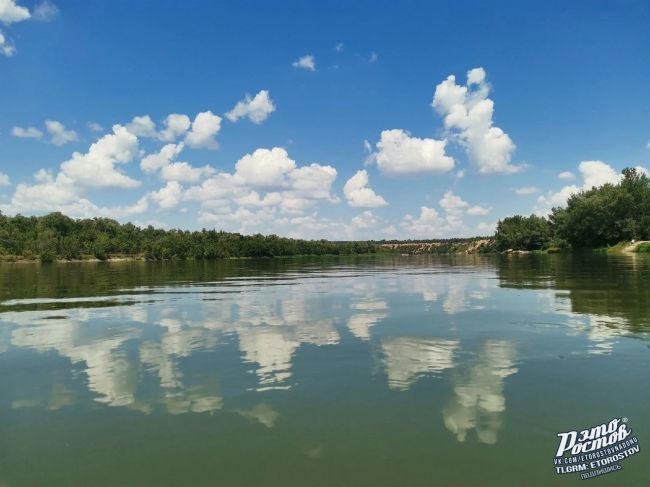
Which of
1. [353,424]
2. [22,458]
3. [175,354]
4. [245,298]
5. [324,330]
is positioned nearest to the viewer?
[22,458]

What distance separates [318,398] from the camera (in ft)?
35.5

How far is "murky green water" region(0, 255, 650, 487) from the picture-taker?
755 cm

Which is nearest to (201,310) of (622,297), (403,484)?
(403,484)

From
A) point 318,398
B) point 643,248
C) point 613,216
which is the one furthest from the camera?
point 613,216

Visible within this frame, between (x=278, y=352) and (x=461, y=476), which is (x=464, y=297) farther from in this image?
(x=461, y=476)

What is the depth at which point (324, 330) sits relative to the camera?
19844 millimetres

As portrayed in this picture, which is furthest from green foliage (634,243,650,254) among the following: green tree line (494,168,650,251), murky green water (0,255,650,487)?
murky green water (0,255,650,487)

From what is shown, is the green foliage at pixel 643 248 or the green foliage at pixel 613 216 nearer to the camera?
the green foliage at pixel 643 248

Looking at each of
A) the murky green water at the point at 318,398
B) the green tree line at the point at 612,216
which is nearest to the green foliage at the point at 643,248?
the green tree line at the point at 612,216

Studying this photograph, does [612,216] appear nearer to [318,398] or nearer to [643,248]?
[643,248]

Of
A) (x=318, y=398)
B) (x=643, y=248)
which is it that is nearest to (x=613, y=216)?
(x=643, y=248)

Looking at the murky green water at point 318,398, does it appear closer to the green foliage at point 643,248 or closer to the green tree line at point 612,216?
the green foliage at point 643,248

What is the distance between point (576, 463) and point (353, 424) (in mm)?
3815

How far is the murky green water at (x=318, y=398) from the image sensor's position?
297 inches
